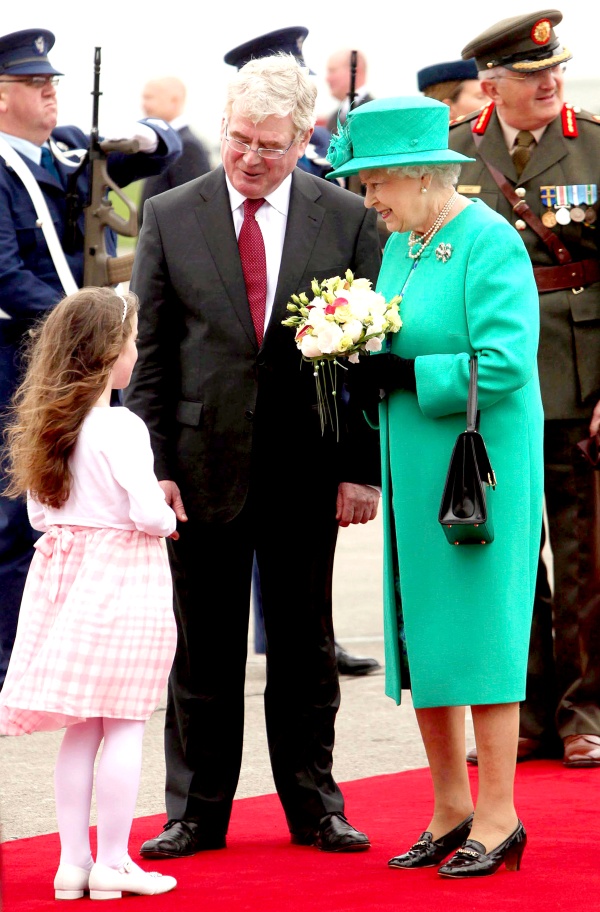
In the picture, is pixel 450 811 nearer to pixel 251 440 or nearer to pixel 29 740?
pixel 251 440

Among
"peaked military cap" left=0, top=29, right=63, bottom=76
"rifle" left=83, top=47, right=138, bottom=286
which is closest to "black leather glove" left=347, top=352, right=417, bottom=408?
"rifle" left=83, top=47, right=138, bottom=286

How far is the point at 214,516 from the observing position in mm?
→ 4141

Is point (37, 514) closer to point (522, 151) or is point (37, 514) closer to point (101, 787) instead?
point (101, 787)

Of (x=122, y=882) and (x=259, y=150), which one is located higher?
(x=259, y=150)

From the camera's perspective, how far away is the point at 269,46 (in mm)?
6629

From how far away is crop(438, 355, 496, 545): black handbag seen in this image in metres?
3.68

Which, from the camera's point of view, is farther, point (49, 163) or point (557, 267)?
point (49, 163)

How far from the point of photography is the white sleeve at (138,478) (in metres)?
3.73

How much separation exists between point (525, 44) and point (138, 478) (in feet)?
7.30

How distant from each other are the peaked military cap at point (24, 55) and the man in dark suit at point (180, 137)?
120 centimetres

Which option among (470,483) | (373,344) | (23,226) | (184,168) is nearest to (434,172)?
(373,344)

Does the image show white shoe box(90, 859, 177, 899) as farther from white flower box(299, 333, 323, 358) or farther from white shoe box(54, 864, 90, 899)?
white flower box(299, 333, 323, 358)

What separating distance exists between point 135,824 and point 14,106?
115 inches

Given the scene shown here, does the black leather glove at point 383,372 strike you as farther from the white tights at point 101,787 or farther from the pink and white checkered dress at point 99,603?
the white tights at point 101,787
